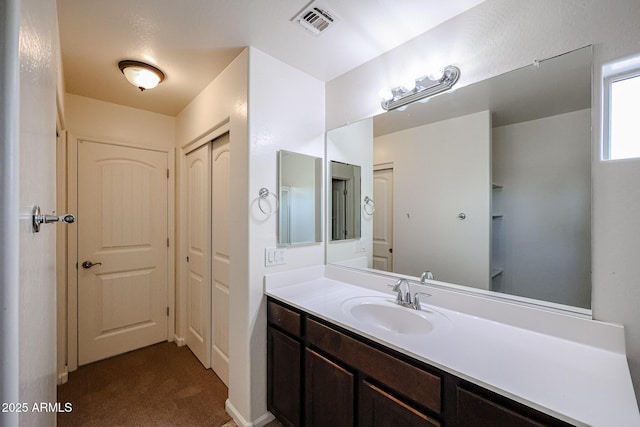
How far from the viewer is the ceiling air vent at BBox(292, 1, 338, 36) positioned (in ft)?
4.32

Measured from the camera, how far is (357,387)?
3.80ft

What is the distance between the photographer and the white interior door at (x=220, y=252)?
81.9 inches

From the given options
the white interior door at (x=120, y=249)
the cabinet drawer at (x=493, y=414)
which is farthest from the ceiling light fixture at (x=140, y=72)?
the cabinet drawer at (x=493, y=414)

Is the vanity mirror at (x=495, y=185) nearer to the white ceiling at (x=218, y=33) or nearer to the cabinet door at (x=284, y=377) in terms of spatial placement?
the white ceiling at (x=218, y=33)

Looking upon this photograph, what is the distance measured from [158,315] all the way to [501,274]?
3.05 m

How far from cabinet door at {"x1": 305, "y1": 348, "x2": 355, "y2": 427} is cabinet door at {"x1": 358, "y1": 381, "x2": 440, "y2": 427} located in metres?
0.07

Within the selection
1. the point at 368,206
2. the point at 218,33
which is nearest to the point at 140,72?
the point at 218,33

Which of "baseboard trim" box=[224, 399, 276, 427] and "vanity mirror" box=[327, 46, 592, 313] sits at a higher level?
"vanity mirror" box=[327, 46, 592, 313]

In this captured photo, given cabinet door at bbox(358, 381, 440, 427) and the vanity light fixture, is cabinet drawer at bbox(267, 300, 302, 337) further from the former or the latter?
the vanity light fixture

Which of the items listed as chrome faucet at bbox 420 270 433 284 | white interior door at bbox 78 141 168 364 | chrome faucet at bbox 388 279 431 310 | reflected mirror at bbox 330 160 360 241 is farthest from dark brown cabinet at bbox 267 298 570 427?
white interior door at bbox 78 141 168 364

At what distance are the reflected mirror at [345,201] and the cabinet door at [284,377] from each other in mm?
839

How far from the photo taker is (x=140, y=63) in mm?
1811

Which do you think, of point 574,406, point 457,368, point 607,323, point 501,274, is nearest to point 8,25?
point 457,368

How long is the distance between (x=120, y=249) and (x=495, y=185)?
10.2 ft
